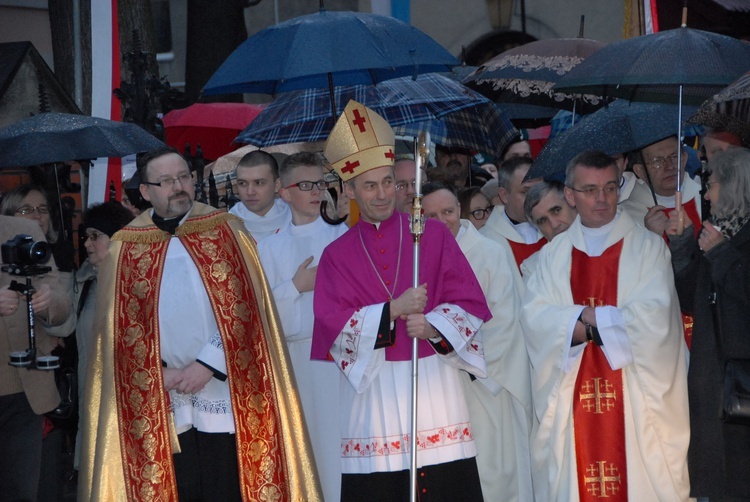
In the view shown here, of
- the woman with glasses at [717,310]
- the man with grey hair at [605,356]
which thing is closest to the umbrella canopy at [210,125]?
the man with grey hair at [605,356]

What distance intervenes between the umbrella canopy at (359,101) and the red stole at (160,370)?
5.14 ft

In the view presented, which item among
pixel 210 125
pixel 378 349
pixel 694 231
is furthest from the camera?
pixel 210 125

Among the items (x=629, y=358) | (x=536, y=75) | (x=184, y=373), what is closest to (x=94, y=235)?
(x=184, y=373)

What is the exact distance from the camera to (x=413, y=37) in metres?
6.68

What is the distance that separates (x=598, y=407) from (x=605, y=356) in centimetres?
27

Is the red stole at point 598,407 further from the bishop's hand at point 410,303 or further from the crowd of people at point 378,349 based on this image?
the bishop's hand at point 410,303

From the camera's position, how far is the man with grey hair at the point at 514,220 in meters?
7.88

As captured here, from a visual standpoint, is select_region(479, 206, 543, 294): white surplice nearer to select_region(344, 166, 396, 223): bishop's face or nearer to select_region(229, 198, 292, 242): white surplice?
select_region(229, 198, 292, 242): white surplice

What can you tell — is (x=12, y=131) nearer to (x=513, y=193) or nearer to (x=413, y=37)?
(x=413, y=37)

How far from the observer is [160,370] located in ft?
20.5

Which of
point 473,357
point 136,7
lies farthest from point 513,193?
point 136,7

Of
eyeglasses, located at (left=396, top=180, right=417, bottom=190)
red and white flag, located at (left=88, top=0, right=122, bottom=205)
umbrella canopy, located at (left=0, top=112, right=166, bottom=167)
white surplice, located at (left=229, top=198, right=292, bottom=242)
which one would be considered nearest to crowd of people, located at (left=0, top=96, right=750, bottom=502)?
eyeglasses, located at (left=396, top=180, right=417, bottom=190)

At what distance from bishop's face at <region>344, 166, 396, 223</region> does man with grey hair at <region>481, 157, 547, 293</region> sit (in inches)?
70.5

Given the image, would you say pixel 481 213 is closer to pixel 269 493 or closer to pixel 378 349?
pixel 378 349
